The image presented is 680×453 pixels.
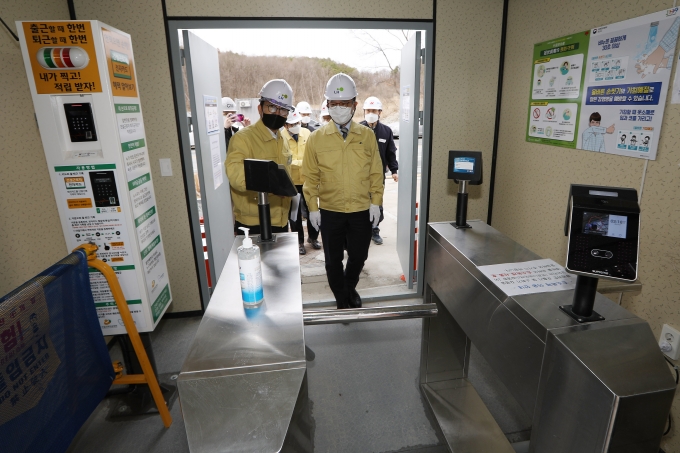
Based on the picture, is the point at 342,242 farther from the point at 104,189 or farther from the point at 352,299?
the point at 104,189

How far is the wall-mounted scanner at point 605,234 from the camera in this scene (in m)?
0.84

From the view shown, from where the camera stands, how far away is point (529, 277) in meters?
1.23

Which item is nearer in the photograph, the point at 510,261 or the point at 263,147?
the point at 510,261

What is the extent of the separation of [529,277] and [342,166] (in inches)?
57.7

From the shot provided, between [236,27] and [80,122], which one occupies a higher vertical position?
[236,27]

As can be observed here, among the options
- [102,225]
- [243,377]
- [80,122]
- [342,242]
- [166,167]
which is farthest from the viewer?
[342,242]

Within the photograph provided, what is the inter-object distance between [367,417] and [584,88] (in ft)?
6.59

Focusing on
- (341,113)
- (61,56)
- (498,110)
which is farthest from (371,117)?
(61,56)

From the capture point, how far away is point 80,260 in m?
1.59

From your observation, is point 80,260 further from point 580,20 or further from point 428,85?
point 580,20

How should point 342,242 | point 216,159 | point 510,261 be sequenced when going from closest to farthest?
point 510,261 < point 342,242 < point 216,159

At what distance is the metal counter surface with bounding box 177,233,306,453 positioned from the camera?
738 mm

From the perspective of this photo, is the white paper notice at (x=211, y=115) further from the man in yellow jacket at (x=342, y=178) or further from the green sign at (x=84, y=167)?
the green sign at (x=84, y=167)

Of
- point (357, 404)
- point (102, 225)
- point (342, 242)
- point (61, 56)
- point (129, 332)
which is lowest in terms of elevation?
point (357, 404)
